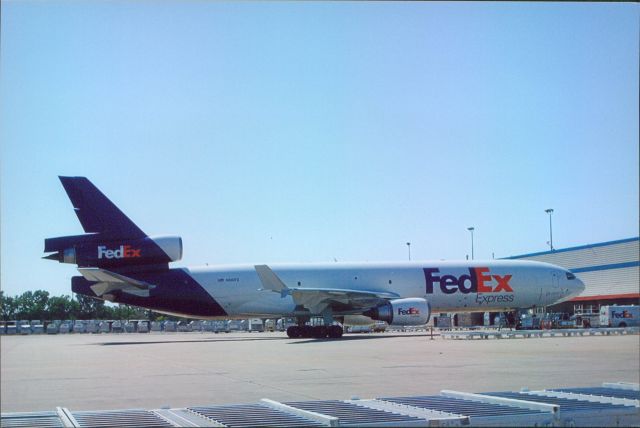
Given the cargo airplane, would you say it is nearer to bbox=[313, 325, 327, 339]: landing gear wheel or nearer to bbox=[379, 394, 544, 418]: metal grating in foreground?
bbox=[313, 325, 327, 339]: landing gear wheel

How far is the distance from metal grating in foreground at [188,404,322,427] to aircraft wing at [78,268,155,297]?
1014 inches

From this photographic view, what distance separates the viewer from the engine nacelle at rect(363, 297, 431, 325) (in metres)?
39.5

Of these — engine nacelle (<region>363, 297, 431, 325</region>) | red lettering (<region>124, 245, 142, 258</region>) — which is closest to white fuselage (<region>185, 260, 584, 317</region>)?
engine nacelle (<region>363, 297, 431, 325</region>)

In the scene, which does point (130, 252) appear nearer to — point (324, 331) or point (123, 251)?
point (123, 251)

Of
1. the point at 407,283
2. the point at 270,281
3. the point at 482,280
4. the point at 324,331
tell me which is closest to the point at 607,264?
the point at 482,280

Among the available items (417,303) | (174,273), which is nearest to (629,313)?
(417,303)

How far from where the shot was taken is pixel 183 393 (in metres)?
13.5

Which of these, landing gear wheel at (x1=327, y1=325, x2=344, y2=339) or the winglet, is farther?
landing gear wheel at (x1=327, y1=325, x2=344, y2=339)

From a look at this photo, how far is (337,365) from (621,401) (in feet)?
38.2

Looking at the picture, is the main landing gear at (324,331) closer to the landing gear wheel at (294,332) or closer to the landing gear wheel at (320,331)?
the landing gear wheel at (320,331)

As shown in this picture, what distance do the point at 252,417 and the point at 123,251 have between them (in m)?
30.6

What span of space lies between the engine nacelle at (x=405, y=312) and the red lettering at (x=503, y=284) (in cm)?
659

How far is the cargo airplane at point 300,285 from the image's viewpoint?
1433 inches

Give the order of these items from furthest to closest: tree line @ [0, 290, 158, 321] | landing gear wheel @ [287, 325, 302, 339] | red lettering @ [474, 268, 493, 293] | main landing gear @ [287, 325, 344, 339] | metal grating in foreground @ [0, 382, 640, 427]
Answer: red lettering @ [474, 268, 493, 293] < landing gear wheel @ [287, 325, 302, 339] < main landing gear @ [287, 325, 344, 339] < metal grating in foreground @ [0, 382, 640, 427] < tree line @ [0, 290, 158, 321]
